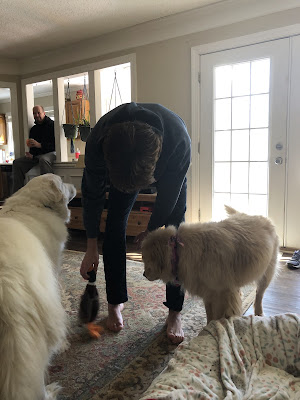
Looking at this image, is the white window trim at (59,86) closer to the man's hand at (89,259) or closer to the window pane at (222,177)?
the window pane at (222,177)

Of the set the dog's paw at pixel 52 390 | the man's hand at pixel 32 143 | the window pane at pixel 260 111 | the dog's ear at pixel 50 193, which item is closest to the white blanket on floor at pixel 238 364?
the dog's paw at pixel 52 390

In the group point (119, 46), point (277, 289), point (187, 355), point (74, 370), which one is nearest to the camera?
point (187, 355)

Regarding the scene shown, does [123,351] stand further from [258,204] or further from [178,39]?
[178,39]

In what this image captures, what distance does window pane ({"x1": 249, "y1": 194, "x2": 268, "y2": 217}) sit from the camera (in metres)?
3.19

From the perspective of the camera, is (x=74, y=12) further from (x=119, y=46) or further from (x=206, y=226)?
(x=206, y=226)

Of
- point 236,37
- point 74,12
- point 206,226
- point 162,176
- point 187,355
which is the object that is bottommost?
point 187,355

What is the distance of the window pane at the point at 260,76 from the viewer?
3.05 metres

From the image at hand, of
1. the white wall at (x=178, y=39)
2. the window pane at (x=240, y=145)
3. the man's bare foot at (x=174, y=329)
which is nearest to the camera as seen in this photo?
the man's bare foot at (x=174, y=329)

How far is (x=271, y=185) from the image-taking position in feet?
10.2

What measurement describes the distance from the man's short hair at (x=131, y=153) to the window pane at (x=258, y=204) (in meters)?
2.36

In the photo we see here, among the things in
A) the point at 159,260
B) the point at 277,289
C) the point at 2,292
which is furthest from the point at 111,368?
the point at 277,289

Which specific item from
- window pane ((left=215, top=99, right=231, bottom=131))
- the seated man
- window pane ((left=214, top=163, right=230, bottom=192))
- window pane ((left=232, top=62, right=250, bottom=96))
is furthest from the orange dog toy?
the seated man

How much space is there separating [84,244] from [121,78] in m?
3.10

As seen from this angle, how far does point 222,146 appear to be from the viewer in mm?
3395
